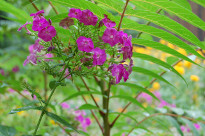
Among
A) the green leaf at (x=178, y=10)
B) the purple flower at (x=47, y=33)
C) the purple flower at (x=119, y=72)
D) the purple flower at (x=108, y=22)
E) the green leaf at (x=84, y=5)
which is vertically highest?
the green leaf at (x=178, y=10)

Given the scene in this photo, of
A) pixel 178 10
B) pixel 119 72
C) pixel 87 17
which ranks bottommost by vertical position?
pixel 119 72

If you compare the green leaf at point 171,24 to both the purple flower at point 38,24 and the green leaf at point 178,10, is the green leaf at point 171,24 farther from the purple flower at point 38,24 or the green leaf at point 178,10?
the purple flower at point 38,24

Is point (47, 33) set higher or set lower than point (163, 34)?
lower

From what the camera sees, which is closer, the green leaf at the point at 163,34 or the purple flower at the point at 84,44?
the purple flower at the point at 84,44

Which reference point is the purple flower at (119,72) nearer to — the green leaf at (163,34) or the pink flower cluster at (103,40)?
the pink flower cluster at (103,40)

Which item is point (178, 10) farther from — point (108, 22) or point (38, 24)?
point (38, 24)

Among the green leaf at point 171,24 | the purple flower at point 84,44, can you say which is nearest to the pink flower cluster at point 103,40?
the purple flower at point 84,44

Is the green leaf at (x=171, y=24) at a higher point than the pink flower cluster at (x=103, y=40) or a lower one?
higher

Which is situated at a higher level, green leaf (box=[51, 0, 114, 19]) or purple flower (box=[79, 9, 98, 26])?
green leaf (box=[51, 0, 114, 19])

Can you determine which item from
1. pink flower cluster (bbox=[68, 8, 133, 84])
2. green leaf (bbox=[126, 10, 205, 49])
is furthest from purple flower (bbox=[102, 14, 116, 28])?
green leaf (bbox=[126, 10, 205, 49])

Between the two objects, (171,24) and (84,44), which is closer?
(84,44)

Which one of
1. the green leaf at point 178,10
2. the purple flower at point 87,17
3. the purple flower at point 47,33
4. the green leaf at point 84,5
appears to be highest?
the green leaf at point 178,10

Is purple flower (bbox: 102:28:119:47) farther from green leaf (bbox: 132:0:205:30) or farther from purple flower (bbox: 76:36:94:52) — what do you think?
green leaf (bbox: 132:0:205:30)

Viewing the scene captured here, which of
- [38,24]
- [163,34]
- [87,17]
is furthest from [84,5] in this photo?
[163,34]
